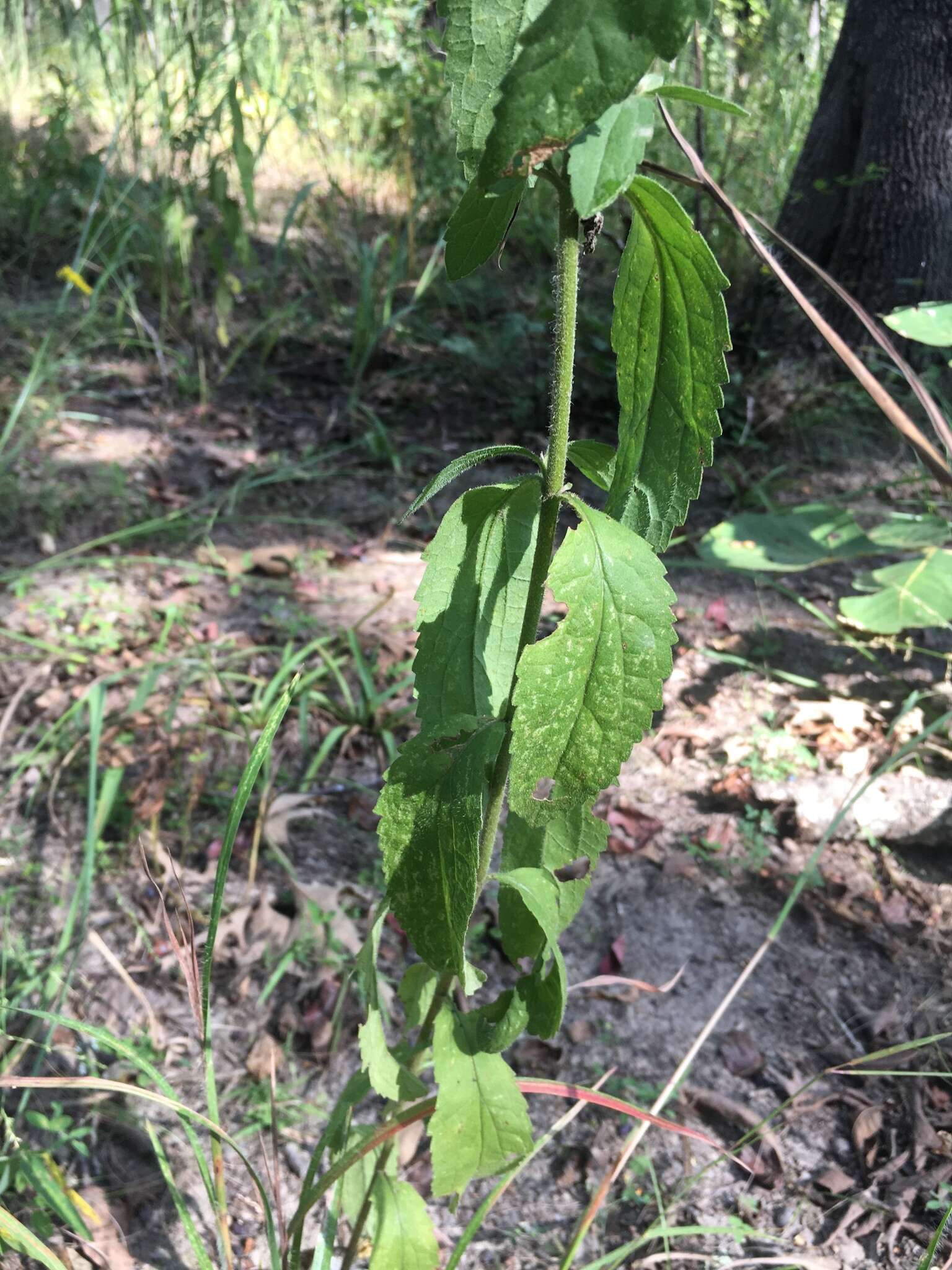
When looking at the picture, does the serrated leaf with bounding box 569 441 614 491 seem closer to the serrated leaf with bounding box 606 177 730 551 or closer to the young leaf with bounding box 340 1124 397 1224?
the serrated leaf with bounding box 606 177 730 551

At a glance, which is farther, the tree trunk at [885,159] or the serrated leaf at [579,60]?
the tree trunk at [885,159]

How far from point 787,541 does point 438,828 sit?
1694 millimetres

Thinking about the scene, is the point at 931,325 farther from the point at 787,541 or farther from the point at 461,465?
the point at 461,465

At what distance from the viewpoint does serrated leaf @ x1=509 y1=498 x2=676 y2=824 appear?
2.13ft

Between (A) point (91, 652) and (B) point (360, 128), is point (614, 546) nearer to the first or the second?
(A) point (91, 652)

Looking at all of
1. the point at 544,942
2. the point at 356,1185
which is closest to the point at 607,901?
the point at 356,1185

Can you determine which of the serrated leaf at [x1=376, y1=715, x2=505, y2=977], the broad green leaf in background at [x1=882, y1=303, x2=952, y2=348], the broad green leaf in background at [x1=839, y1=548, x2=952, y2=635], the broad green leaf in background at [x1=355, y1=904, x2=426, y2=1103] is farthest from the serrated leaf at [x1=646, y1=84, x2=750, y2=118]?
the broad green leaf in background at [x1=839, y1=548, x2=952, y2=635]

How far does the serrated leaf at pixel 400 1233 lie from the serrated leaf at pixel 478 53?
1.01 m

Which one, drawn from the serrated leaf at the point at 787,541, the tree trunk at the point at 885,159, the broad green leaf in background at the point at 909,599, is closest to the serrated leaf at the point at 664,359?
the broad green leaf in background at the point at 909,599

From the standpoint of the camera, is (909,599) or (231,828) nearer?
(231,828)

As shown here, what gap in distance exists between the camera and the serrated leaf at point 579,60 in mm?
474

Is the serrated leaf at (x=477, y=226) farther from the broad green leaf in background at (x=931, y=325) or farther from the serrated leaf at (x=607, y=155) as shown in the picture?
the broad green leaf in background at (x=931, y=325)

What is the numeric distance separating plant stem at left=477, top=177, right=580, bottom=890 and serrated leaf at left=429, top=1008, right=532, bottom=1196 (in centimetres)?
19

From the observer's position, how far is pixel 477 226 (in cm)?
66
